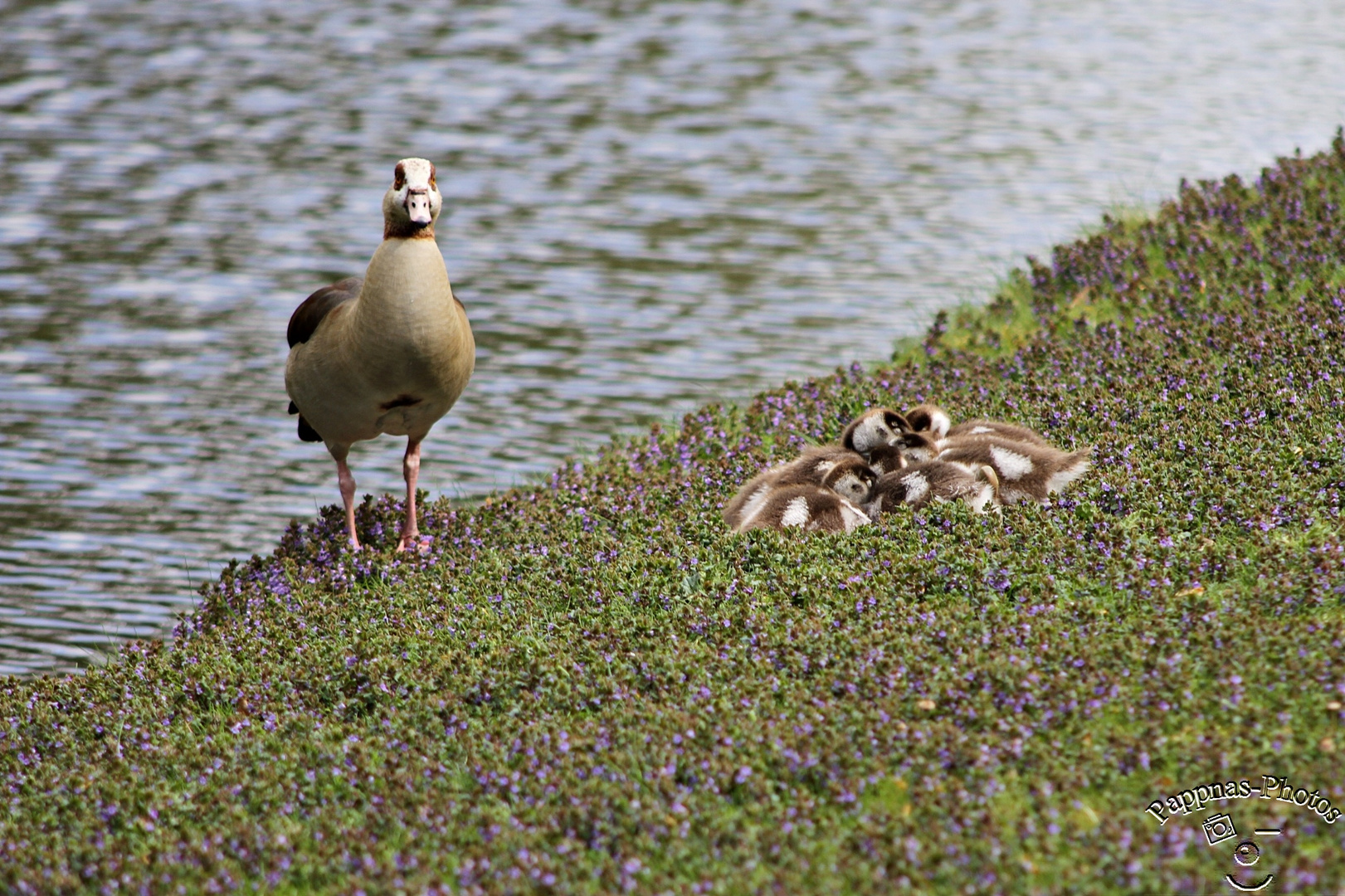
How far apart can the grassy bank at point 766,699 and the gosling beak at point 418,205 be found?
2.09 meters

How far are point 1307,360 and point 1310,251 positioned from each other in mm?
3199

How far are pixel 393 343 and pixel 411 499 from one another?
135 centimetres

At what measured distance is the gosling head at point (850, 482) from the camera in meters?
9.24

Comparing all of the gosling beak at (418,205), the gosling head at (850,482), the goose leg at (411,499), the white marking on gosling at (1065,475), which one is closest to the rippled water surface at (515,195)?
the goose leg at (411,499)

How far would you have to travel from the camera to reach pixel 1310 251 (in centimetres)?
1267

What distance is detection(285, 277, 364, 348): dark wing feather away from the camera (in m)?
10.4

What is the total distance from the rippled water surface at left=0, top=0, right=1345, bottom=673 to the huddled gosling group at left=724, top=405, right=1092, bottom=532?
401cm

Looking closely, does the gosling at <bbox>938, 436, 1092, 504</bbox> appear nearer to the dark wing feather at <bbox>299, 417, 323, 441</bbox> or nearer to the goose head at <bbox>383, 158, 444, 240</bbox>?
the goose head at <bbox>383, 158, 444, 240</bbox>

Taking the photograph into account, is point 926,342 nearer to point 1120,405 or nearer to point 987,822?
point 1120,405

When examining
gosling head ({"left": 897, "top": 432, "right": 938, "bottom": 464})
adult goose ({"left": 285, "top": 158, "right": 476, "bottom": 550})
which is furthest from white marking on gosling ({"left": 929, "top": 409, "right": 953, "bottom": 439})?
adult goose ({"left": 285, "top": 158, "right": 476, "bottom": 550})

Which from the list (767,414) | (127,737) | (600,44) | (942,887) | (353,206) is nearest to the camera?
(942,887)

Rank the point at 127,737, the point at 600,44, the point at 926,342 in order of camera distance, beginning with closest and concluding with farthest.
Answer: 1. the point at 127,737
2. the point at 926,342
3. the point at 600,44

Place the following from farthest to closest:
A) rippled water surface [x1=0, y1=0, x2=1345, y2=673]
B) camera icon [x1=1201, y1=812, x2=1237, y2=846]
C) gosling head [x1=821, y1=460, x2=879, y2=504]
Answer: rippled water surface [x1=0, y1=0, x2=1345, y2=673]
gosling head [x1=821, y1=460, x2=879, y2=504]
camera icon [x1=1201, y1=812, x2=1237, y2=846]

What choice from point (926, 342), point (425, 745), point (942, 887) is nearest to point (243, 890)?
point (425, 745)
